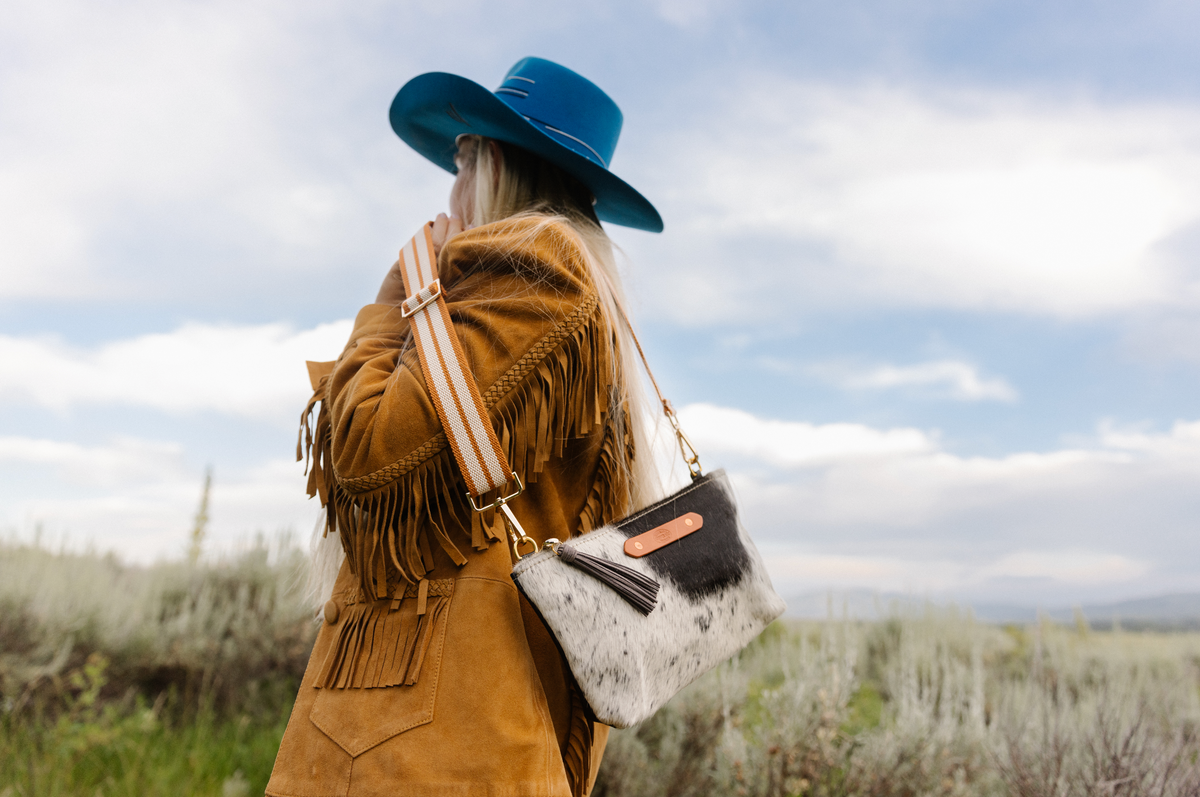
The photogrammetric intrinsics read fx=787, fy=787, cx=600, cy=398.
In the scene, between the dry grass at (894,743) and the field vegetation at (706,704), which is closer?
the dry grass at (894,743)

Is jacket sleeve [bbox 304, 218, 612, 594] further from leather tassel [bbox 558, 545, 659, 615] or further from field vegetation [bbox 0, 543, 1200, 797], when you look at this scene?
field vegetation [bbox 0, 543, 1200, 797]

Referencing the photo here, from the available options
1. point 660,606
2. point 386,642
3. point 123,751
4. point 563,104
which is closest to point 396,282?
point 563,104

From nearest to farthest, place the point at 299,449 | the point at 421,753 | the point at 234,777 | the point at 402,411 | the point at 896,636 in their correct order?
the point at 421,753, the point at 402,411, the point at 299,449, the point at 234,777, the point at 896,636

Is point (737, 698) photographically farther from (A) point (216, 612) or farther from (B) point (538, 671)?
(A) point (216, 612)

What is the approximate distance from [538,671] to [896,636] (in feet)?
17.3

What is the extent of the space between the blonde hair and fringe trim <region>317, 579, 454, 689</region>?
0.55 meters

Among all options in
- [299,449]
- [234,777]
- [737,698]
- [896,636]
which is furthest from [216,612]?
[896,636]

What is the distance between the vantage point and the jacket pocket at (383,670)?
1495mm

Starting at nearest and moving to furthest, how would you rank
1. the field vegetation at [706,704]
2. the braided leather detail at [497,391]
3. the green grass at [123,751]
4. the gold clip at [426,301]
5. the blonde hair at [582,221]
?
the braided leather detail at [497,391]
the gold clip at [426,301]
the blonde hair at [582,221]
the field vegetation at [706,704]
the green grass at [123,751]

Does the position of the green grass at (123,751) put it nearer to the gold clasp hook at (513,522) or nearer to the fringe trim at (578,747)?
the fringe trim at (578,747)

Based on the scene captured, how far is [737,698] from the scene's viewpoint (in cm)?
407

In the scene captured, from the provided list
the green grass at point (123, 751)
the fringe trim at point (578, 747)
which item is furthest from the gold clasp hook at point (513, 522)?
the green grass at point (123, 751)

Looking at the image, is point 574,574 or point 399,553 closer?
point 574,574

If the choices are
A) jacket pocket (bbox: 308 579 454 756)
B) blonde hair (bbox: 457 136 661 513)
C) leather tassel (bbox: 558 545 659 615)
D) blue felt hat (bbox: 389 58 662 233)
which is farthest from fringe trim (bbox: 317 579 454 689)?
blue felt hat (bbox: 389 58 662 233)
